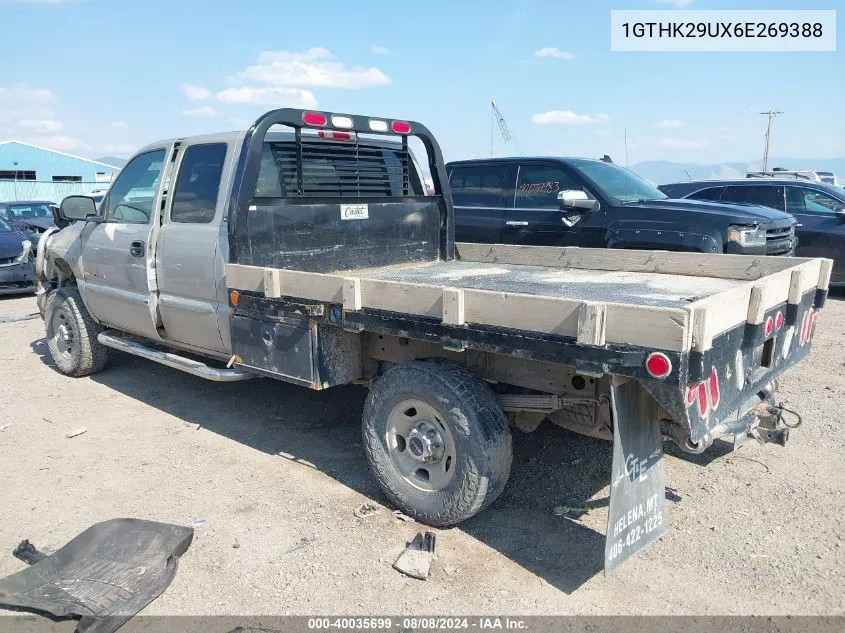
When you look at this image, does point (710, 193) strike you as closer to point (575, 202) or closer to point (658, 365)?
→ point (575, 202)

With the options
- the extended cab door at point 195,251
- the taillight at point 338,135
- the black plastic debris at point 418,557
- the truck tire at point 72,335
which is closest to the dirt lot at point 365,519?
the black plastic debris at point 418,557

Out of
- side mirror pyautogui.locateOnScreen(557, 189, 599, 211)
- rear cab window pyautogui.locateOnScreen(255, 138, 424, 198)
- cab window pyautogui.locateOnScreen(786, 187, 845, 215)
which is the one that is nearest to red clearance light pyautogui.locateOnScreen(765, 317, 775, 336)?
rear cab window pyautogui.locateOnScreen(255, 138, 424, 198)

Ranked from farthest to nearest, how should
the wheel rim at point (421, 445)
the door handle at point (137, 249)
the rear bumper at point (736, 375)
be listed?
the door handle at point (137, 249) → the wheel rim at point (421, 445) → the rear bumper at point (736, 375)

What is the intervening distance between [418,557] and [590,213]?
15.8 feet

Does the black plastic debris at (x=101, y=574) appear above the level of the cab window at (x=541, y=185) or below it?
below

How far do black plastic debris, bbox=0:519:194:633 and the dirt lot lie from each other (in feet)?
0.30

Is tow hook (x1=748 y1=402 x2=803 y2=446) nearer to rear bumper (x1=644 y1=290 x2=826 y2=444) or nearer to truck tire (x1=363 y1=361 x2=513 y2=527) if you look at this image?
rear bumper (x1=644 y1=290 x2=826 y2=444)

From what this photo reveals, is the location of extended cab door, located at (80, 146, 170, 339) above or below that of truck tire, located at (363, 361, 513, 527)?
above

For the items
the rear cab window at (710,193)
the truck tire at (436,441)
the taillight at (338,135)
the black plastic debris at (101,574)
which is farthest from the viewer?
the rear cab window at (710,193)

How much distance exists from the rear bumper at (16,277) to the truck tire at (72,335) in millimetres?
5592

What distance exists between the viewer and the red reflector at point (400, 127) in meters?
5.16

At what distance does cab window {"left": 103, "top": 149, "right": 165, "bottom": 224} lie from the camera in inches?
203

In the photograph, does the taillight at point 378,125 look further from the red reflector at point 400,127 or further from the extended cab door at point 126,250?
→ the extended cab door at point 126,250

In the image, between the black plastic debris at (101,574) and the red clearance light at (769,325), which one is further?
the red clearance light at (769,325)
